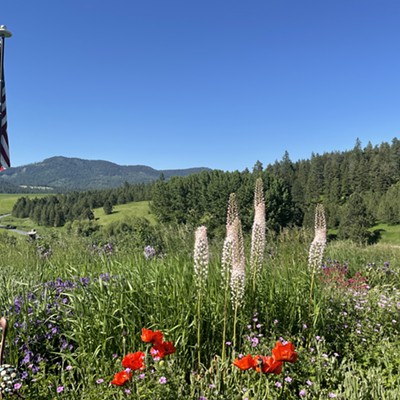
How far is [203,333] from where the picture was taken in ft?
11.4

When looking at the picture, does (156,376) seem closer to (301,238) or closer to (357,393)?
(357,393)

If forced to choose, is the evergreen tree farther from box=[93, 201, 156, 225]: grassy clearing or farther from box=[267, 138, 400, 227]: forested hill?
box=[93, 201, 156, 225]: grassy clearing

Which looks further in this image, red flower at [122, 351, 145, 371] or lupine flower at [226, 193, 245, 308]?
lupine flower at [226, 193, 245, 308]

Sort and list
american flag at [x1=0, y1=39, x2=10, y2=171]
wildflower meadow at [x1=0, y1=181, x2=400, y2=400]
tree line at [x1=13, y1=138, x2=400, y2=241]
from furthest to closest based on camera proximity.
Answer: tree line at [x1=13, y1=138, x2=400, y2=241] < american flag at [x1=0, y1=39, x2=10, y2=171] < wildflower meadow at [x1=0, y1=181, x2=400, y2=400]

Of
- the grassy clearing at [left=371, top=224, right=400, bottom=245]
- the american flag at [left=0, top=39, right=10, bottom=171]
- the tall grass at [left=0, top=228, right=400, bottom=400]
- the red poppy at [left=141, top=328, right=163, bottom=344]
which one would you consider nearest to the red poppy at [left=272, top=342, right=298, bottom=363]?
the tall grass at [left=0, top=228, right=400, bottom=400]

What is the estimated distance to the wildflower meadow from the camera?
2494 mm

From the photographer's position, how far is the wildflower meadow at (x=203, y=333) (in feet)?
8.18

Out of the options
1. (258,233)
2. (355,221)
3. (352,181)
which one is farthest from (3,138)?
(352,181)

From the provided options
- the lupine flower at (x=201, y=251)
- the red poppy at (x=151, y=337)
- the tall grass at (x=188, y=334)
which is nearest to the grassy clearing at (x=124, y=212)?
the tall grass at (x=188, y=334)

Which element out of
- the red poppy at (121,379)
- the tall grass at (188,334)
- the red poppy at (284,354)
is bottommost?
the tall grass at (188,334)

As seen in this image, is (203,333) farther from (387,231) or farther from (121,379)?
(387,231)

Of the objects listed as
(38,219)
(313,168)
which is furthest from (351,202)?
(38,219)

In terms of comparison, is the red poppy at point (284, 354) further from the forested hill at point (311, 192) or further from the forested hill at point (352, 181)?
the forested hill at point (352, 181)

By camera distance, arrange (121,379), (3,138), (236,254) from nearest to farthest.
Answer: (121,379) < (236,254) < (3,138)
